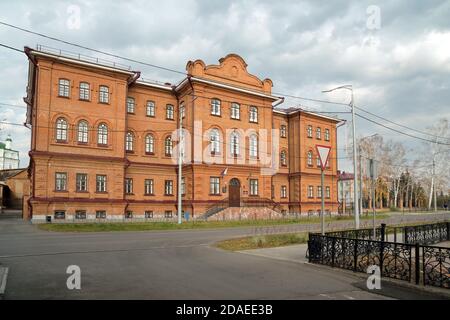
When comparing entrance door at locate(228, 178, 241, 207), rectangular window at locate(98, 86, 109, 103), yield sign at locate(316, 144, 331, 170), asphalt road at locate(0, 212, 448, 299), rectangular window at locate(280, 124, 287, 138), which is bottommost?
asphalt road at locate(0, 212, 448, 299)

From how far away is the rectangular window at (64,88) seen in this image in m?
33.2

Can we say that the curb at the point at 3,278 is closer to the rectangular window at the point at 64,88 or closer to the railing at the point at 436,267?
the railing at the point at 436,267

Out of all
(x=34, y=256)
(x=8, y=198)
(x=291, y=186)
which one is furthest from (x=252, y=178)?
(x=8, y=198)

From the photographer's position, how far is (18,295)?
7469 millimetres

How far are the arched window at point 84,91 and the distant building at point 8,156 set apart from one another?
10810cm

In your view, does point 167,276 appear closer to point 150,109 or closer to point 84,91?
point 84,91

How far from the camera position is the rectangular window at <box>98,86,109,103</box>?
3528 centimetres

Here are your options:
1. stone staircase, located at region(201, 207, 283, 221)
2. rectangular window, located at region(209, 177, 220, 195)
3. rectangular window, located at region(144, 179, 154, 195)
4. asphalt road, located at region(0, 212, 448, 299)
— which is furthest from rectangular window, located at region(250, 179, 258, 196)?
asphalt road, located at region(0, 212, 448, 299)

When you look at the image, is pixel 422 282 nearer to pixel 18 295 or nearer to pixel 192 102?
pixel 18 295

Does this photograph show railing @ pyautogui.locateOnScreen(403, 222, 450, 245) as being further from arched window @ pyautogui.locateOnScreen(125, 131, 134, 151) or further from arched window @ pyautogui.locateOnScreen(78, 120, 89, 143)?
arched window @ pyautogui.locateOnScreen(125, 131, 134, 151)

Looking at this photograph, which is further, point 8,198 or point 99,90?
point 8,198

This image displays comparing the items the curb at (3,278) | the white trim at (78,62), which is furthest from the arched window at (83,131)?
the curb at (3,278)

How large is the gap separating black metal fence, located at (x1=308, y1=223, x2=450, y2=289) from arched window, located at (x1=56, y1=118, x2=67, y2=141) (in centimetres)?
2764
